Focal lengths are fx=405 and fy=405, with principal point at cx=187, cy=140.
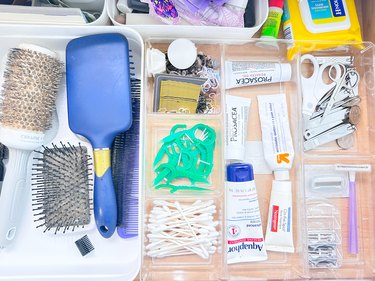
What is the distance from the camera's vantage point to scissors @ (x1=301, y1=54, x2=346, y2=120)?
0.77m

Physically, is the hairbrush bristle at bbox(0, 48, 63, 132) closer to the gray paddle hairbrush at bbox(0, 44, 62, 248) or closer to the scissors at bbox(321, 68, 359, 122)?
the gray paddle hairbrush at bbox(0, 44, 62, 248)

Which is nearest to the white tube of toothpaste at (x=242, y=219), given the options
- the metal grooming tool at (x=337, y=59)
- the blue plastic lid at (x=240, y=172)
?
the blue plastic lid at (x=240, y=172)

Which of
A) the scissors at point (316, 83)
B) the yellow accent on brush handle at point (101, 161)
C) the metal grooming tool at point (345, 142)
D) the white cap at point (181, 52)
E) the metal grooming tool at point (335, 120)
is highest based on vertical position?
the white cap at point (181, 52)

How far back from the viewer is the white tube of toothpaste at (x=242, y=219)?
729 millimetres

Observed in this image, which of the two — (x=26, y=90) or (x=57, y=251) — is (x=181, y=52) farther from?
(x=57, y=251)

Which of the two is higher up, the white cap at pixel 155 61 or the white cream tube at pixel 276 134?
the white cap at pixel 155 61

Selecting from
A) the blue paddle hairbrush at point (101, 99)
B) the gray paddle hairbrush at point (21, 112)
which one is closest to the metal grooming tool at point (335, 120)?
the blue paddle hairbrush at point (101, 99)

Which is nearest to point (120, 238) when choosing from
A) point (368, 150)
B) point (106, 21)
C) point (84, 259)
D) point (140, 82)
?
point (84, 259)

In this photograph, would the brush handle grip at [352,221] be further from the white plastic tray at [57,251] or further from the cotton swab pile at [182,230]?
the white plastic tray at [57,251]

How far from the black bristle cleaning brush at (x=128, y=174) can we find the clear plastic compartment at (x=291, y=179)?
0.07ft

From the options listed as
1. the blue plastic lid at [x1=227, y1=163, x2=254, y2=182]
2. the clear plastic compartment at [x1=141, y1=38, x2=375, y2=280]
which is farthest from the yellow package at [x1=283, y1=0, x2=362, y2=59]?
the blue plastic lid at [x1=227, y1=163, x2=254, y2=182]

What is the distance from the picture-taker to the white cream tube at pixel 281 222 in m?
0.74

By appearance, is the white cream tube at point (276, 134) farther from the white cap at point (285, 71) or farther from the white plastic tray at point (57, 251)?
the white plastic tray at point (57, 251)

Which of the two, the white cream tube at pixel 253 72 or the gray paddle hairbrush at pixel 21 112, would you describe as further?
the white cream tube at pixel 253 72
